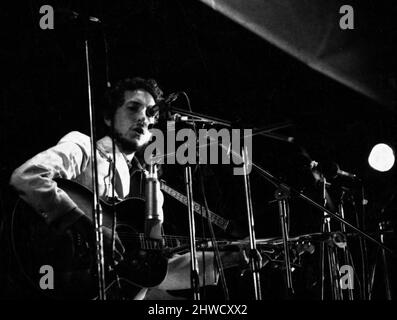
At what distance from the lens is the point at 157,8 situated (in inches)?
132

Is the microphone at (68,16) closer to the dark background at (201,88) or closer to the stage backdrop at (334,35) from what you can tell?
the dark background at (201,88)

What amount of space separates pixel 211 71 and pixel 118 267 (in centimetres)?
186

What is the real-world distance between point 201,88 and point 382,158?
4.86ft

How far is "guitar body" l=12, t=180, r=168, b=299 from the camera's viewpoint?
2.49 meters

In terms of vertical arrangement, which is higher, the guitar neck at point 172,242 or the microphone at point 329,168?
the microphone at point 329,168

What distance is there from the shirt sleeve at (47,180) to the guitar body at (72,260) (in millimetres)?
78

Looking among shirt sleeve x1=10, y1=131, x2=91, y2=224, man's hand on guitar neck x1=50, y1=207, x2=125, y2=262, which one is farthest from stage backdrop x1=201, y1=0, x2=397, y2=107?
man's hand on guitar neck x1=50, y1=207, x2=125, y2=262

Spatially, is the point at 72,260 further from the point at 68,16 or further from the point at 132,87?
the point at 132,87

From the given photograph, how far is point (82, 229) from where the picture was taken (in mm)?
2559

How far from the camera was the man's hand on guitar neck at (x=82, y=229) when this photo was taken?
2498 millimetres

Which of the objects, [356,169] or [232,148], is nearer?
[232,148]

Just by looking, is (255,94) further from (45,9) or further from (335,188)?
(45,9)
